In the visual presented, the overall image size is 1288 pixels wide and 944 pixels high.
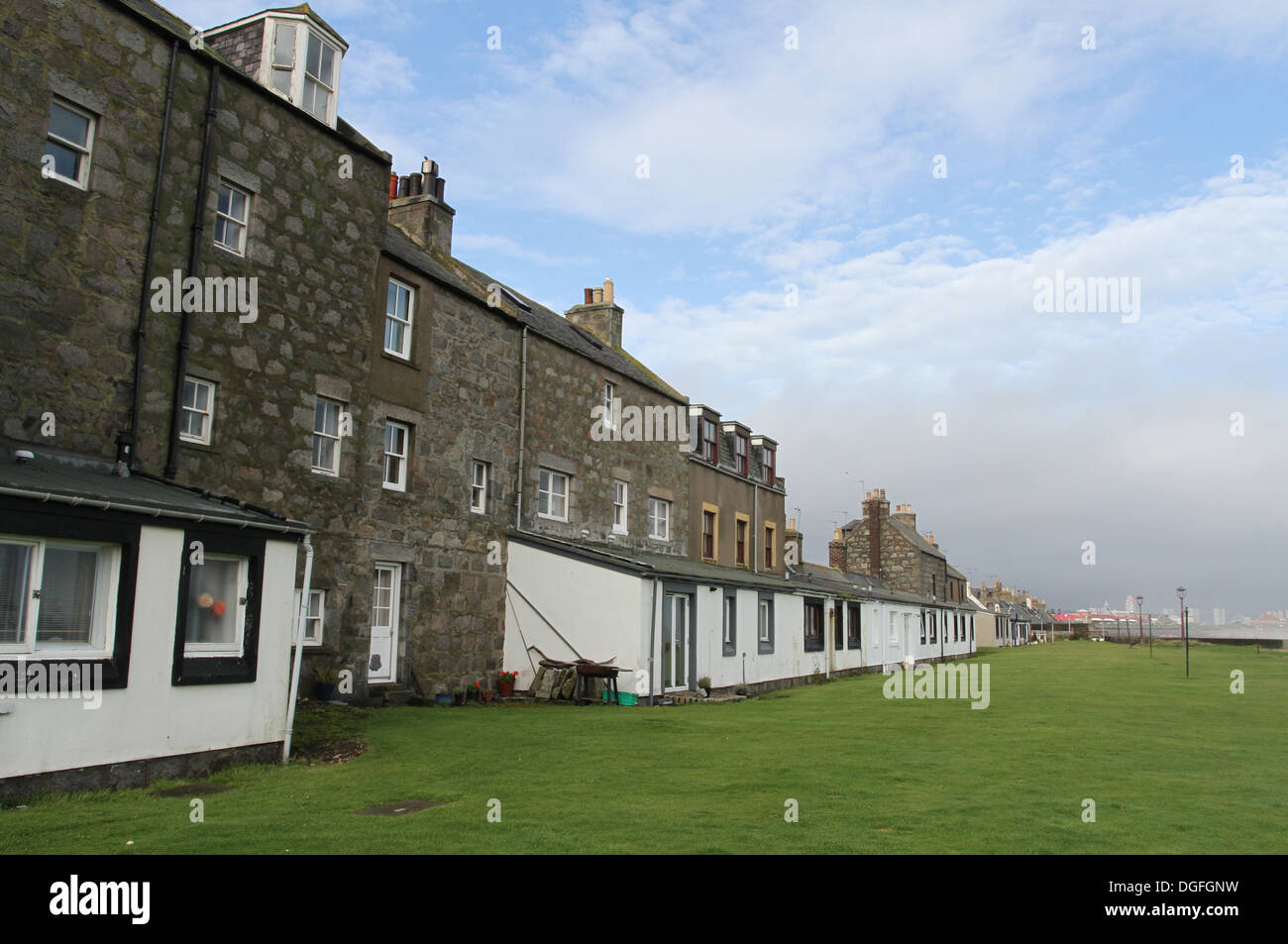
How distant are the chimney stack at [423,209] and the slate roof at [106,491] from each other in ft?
40.1

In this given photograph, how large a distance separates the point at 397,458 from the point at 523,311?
7205 mm

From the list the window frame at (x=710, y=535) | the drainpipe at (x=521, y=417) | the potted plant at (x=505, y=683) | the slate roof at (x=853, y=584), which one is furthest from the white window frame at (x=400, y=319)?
the slate roof at (x=853, y=584)

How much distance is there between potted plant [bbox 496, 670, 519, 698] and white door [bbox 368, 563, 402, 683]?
3066mm

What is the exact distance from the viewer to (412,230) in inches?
896

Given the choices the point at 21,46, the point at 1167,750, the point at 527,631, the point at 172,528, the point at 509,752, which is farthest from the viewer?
the point at 527,631

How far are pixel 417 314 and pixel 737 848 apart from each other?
14.2 metres

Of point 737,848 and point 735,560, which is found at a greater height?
point 735,560

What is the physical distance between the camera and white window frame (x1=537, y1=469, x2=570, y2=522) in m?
22.9

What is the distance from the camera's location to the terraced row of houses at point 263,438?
9.47m

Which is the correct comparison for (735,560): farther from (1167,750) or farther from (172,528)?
(172,528)

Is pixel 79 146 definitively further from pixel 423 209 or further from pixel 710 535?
pixel 710 535

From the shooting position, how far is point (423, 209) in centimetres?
2269

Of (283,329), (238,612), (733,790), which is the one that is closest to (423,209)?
(283,329)
